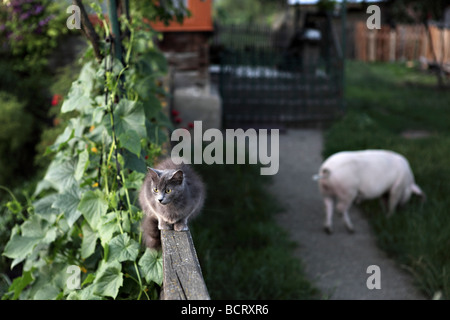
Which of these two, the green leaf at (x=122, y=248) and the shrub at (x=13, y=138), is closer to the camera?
the green leaf at (x=122, y=248)

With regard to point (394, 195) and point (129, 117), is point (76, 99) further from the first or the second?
point (394, 195)

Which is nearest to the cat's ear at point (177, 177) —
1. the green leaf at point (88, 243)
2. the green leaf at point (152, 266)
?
the green leaf at point (152, 266)

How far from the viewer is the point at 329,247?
5.58 metres

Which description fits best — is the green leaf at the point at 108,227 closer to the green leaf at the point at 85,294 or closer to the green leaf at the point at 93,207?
the green leaf at the point at 93,207

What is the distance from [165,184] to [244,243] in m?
3.00

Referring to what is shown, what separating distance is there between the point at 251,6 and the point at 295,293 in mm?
31727

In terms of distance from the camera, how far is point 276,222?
6.10m

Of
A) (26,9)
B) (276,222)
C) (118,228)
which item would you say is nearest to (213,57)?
(26,9)

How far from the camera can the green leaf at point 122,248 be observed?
2.53 m

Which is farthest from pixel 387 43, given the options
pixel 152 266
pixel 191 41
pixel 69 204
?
pixel 152 266

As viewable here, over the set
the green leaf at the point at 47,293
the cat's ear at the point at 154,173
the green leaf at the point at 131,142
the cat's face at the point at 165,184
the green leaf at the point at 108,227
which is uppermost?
the green leaf at the point at 131,142

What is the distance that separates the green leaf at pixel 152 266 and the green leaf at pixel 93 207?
20.7 inches

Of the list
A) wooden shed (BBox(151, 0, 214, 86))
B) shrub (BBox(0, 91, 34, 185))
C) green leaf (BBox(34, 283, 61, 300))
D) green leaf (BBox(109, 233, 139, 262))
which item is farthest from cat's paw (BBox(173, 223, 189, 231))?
wooden shed (BBox(151, 0, 214, 86))

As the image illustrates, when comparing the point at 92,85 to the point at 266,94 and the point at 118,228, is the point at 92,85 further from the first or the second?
the point at 266,94
